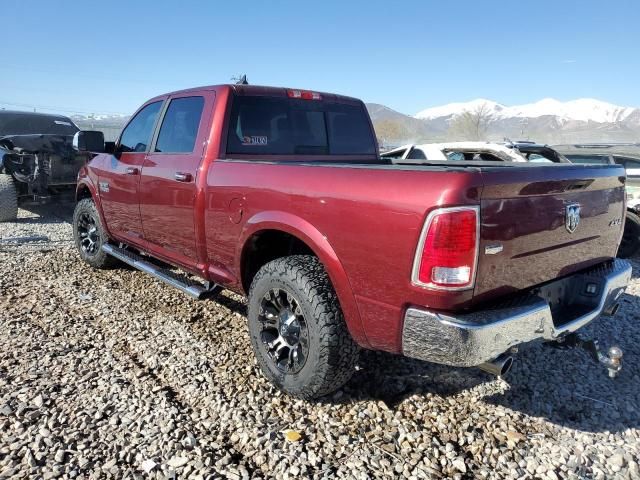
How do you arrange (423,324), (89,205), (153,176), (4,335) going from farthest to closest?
(89,205)
(153,176)
(4,335)
(423,324)

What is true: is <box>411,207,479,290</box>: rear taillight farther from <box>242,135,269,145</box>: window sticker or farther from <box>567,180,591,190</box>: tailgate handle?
<box>242,135,269,145</box>: window sticker

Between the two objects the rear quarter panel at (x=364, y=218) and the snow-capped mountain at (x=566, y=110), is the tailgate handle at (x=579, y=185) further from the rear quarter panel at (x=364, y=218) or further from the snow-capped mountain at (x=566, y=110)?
the snow-capped mountain at (x=566, y=110)

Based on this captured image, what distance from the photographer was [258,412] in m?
2.65

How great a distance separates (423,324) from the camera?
2084mm

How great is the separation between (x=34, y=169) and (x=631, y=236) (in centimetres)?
888

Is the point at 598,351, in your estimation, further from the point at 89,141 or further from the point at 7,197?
the point at 7,197

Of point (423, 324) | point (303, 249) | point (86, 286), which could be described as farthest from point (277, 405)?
point (86, 286)

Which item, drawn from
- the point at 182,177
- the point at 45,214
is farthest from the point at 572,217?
the point at 45,214

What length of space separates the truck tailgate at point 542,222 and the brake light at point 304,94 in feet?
6.54

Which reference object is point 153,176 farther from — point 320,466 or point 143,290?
point 320,466

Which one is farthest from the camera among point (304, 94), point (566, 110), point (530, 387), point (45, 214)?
Result: point (566, 110)

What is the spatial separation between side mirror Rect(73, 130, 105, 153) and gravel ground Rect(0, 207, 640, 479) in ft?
5.01

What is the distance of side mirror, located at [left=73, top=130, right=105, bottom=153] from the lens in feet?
14.1

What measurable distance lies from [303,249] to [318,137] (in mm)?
1255
